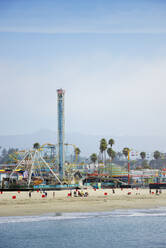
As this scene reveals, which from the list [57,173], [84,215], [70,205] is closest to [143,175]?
[57,173]

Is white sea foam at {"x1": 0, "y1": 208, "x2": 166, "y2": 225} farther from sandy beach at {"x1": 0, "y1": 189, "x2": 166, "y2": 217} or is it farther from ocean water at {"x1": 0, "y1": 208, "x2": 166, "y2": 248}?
sandy beach at {"x1": 0, "y1": 189, "x2": 166, "y2": 217}

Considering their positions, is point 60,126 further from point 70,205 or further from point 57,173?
point 70,205

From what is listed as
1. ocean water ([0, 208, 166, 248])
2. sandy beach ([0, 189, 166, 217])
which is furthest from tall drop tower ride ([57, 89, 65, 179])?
ocean water ([0, 208, 166, 248])

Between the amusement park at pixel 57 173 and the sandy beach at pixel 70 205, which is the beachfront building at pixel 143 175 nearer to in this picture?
Answer: the amusement park at pixel 57 173

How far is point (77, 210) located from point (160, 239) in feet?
65.6

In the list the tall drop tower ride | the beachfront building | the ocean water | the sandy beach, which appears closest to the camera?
the ocean water

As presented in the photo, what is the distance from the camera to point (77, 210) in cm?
5422

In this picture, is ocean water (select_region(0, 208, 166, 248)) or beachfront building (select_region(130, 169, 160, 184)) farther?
beachfront building (select_region(130, 169, 160, 184))

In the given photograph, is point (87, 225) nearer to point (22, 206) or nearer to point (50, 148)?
point (22, 206)

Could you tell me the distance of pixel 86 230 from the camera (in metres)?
40.4

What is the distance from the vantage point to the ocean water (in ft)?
113

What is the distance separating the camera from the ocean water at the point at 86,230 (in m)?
34.5

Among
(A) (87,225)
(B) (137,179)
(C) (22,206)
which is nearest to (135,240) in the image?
(A) (87,225)

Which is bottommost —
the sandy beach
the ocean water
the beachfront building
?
the ocean water
